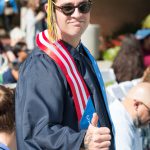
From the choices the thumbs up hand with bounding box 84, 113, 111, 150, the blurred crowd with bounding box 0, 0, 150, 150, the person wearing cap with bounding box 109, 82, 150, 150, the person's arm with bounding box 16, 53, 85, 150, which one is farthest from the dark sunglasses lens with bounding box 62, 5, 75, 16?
the person wearing cap with bounding box 109, 82, 150, 150

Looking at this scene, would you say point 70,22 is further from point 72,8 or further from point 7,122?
point 7,122

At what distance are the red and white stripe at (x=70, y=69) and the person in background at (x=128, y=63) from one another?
3.43 m

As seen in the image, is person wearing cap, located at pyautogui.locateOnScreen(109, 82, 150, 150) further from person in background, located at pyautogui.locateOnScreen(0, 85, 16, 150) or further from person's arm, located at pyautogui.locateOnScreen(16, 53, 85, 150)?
person's arm, located at pyautogui.locateOnScreen(16, 53, 85, 150)

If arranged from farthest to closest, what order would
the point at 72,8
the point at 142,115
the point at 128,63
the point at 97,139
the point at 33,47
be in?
the point at 33,47, the point at 128,63, the point at 142,115, the point at 72,8, the point at 97,139

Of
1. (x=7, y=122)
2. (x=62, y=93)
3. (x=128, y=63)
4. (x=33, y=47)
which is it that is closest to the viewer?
(x=62, y=93)

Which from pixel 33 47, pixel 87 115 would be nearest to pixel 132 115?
pixel 87 115

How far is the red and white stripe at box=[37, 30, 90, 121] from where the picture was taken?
6.87ft

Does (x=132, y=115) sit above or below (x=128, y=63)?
above

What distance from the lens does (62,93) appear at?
2.05 m

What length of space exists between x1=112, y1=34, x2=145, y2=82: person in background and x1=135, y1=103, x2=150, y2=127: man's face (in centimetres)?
228

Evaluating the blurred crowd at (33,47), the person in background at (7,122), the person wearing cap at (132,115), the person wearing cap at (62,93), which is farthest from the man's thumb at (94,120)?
the person wearing cap at (132,115)

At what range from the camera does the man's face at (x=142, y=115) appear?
3215 mm

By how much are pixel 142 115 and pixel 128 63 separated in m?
2.49

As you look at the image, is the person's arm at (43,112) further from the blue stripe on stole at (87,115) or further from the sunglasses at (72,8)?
the sunglasses at (72,8)
